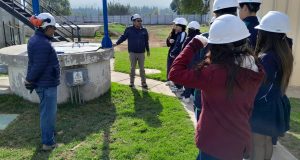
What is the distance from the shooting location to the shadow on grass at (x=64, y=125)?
14.2 feet

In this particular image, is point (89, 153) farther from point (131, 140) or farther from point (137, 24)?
point (137, 24)

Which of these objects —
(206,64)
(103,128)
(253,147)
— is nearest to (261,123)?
(253,147)

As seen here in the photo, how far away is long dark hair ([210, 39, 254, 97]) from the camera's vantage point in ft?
6.64

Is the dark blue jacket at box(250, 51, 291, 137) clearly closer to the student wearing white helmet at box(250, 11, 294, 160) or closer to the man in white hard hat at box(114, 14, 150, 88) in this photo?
the student wearing white helmet at box(250, 11, 294, 160)

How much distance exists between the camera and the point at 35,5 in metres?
6.64

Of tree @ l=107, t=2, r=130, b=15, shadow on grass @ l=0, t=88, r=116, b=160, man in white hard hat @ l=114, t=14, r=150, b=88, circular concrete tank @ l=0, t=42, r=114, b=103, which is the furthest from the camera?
tree @ l=107, t=2, r=130, b=15

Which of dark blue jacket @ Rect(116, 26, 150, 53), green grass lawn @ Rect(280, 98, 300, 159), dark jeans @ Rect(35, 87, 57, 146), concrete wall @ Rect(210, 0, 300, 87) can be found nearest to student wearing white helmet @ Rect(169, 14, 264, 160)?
green grass lawn @ Rect(280, 98, 300, 159)

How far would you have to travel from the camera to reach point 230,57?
6.72 feet

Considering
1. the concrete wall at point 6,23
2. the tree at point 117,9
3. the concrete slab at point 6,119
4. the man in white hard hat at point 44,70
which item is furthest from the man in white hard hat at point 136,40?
the tree at point 117,9

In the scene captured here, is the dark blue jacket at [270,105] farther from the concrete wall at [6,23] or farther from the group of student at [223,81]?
the concrete wall at [6,23]

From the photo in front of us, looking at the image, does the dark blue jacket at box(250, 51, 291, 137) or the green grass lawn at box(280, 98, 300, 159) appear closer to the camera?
the dark blue jacket at box(250, 51, 291, 137)

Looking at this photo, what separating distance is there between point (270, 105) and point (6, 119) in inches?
171

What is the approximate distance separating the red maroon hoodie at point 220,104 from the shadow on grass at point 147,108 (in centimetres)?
280

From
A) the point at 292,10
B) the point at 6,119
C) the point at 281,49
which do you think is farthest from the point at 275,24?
the point at 292,10
